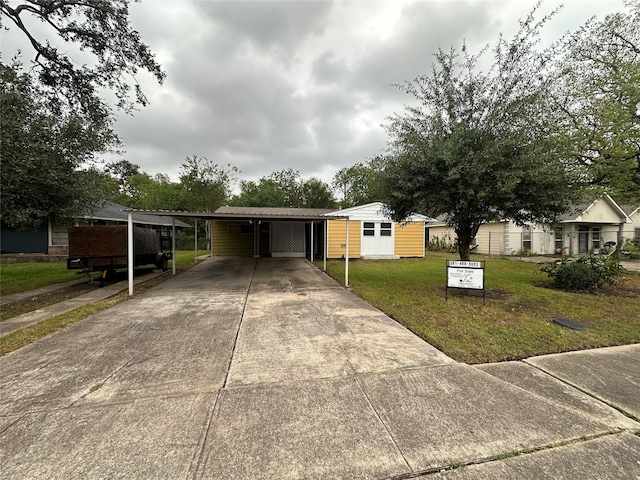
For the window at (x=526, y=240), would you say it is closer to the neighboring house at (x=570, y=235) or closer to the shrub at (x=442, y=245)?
the neighboring house at (x=570, y=235)

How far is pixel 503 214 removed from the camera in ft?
20.0

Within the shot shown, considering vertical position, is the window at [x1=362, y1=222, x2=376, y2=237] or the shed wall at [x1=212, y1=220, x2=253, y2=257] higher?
the window at [x1=362, y1=222, x2=376, y2=237]

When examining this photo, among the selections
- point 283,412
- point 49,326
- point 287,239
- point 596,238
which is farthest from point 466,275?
point 596,238

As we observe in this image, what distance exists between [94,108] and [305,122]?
11206mm

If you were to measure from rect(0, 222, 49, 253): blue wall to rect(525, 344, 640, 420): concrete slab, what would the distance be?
20.7 m

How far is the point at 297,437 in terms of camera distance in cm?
193

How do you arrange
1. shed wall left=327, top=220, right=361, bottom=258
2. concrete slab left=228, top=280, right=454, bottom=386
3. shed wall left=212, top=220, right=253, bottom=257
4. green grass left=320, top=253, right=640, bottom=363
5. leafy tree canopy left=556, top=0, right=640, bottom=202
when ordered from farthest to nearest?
shed wall left=212, top=220, right=253, bottom=257 → shed wall left=327, top=220, right=361, bottom=258 → leafy tree canopy left=556, top=0, right=640, bottom=202 → green grass left=320, top=253, right=640, bottom=363 → concrete slab left=228, top=280, right=454, bottom=386

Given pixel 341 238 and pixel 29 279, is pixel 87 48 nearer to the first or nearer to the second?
pixel 29 279

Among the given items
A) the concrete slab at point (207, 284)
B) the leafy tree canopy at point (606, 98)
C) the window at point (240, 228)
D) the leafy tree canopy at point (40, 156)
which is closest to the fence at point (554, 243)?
the leafy tree canopy at point (606, 98)

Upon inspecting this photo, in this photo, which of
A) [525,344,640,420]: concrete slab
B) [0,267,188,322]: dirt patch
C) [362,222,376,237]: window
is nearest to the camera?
[525,344,640,420]: concrete slab

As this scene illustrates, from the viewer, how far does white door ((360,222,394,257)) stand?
15078 mm

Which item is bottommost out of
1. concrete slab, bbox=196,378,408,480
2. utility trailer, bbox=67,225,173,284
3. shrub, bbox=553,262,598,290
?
concrete slab, bbox=196,378,408,480

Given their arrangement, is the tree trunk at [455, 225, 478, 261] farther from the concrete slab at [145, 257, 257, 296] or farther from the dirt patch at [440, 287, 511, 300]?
the concrete slab at [145, 257, 257, 296]

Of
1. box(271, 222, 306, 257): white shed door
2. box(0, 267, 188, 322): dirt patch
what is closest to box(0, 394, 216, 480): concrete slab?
box(0, 267, 188, 322): dirt patch
